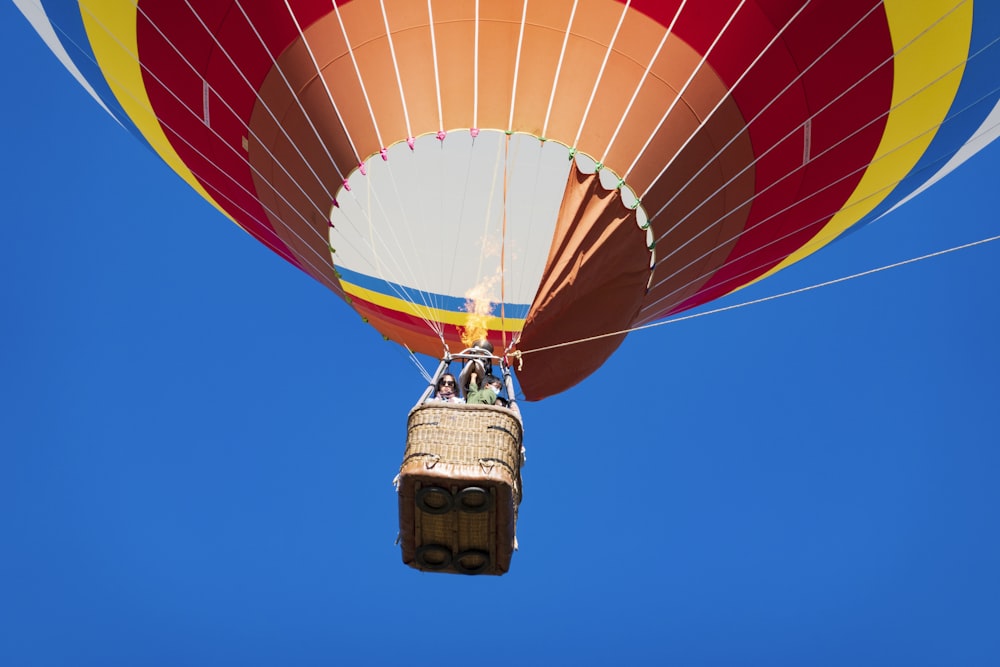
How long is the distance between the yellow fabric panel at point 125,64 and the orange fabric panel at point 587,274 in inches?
113

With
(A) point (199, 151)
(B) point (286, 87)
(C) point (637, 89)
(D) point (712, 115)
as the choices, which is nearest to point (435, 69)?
(B) point (286, 87)

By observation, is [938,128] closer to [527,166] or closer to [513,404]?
[527,166]

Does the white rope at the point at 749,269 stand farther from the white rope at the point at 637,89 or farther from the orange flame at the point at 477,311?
the white rope at the point at 637,89

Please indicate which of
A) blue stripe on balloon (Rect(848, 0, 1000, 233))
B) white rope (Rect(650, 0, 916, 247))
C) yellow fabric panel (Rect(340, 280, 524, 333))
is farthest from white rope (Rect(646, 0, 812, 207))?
yellow fabric panel (Rect(340, 280, 524, 333))

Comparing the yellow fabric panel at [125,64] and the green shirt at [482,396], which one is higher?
the yellow fabric panel at [125,64]

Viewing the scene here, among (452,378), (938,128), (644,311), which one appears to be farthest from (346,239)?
(938,128)

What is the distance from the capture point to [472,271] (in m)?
8.23

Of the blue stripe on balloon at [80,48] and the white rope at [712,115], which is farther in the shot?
the blue stripe on balloon at [80,48]

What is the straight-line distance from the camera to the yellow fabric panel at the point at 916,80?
7.17 meters

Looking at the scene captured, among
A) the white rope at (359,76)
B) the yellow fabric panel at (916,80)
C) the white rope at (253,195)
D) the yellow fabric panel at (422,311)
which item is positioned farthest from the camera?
the yellow fabric panel at (422,311)

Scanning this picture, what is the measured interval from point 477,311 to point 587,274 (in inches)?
52.0

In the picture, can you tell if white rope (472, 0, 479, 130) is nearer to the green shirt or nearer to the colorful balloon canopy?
the colorful balloon canopy

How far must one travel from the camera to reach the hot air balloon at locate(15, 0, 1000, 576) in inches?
275

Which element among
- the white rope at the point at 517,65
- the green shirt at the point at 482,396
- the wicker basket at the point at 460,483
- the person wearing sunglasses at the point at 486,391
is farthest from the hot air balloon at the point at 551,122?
the wicker basket at the point at 460,483
